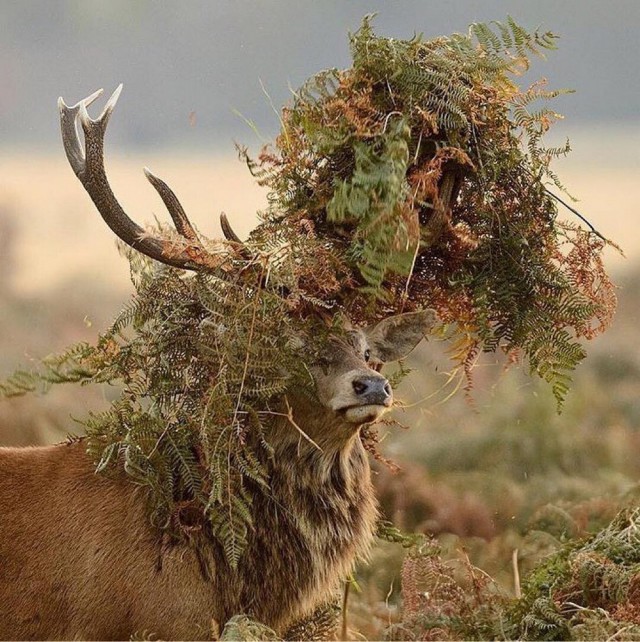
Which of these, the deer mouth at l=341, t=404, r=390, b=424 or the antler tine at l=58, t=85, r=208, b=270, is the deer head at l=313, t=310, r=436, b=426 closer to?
the deer mouth at l=341, t=404, r=390, b=424

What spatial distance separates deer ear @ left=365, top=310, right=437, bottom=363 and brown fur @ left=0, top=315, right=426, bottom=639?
0.06 ft

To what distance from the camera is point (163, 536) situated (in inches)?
185

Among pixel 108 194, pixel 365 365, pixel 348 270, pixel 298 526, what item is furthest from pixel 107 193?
pixel 298 526

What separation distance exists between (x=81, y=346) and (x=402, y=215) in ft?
4.66

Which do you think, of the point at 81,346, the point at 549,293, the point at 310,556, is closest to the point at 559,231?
the point at 549,293

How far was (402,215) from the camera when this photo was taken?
14.6 ft

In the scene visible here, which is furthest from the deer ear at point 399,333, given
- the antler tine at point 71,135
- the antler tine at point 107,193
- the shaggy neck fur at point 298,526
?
the antler tine at point 71,135

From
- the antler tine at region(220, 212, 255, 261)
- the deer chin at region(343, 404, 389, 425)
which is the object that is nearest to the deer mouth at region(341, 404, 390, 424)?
the deer chin at region(343, 404, 389, 425)

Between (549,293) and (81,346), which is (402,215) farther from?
(81,346)

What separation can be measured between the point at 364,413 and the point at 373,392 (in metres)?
0.09

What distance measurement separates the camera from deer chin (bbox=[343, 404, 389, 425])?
173 inches

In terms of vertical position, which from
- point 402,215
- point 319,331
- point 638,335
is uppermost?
point 638,335

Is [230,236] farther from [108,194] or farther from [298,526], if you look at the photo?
[298,526]

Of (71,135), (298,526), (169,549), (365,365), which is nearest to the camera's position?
(365,365)
